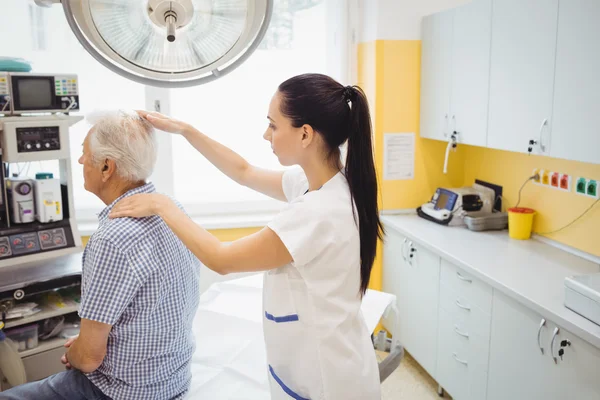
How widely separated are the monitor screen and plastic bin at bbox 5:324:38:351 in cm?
89

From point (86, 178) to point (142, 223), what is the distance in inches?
9.5

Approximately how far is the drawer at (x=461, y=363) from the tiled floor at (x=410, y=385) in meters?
0.16

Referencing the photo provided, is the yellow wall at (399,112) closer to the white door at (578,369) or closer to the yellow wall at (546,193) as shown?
the yellow wall at (546,193)

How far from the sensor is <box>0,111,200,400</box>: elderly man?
143 cm

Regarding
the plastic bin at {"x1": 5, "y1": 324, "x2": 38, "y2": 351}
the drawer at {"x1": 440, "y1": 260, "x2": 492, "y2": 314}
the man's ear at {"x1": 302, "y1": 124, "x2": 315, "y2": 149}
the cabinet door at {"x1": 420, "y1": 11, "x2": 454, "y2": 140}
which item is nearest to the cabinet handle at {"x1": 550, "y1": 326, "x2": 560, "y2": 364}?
the drawer at {"x1": 440, "y1": 260, "x2": 492, "y2": 314}

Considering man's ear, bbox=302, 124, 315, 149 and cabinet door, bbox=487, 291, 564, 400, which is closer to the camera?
man's ear, bbox=302, 124, 315, 149

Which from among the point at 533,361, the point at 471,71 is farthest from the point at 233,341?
the point at 471,71

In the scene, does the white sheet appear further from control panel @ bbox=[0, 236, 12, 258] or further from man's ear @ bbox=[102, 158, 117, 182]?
control panel @ bbox=[0, 236, 12, 258]

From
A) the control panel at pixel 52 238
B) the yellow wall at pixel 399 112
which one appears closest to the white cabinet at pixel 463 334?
the yellow wall at pixel 399 112

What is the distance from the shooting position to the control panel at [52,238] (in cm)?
240

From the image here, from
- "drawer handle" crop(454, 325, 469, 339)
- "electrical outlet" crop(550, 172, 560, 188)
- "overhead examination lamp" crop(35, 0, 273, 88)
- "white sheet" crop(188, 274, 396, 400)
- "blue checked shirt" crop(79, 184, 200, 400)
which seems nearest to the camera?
"overhead examination lamp" crop(35, 0, 273, 88)

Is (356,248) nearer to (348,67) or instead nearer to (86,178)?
(86,178)

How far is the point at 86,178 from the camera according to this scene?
62.8 inches

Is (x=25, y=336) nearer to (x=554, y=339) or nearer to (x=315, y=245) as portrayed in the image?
(x=315, y=245)
